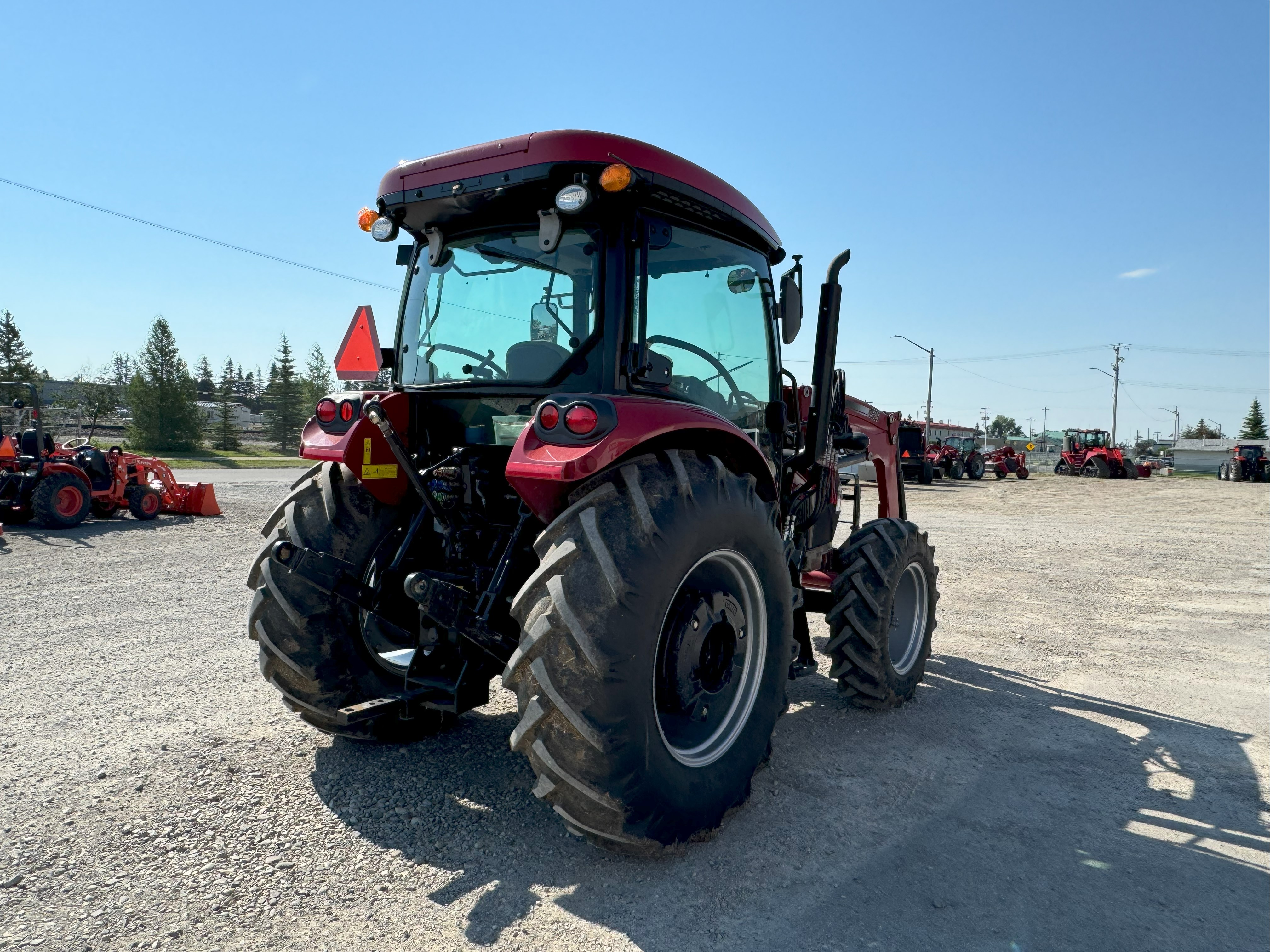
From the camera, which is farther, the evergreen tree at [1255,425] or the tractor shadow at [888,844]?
the evergreen tree at [1255,425]

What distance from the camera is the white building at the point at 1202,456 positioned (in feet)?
200

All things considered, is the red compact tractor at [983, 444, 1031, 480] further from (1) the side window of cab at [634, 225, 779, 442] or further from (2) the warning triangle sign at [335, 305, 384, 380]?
(1) the side window of cab at [634, 225, 779, 442]

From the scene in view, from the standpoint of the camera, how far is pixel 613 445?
2.57 meters

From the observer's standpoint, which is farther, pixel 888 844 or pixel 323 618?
pixel 323 618

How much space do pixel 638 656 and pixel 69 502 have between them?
11105 millimetres

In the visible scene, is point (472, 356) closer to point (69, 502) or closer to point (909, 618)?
point (909, 618)

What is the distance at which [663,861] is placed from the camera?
9.13 ft

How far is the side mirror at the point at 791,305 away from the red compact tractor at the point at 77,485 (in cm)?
1052

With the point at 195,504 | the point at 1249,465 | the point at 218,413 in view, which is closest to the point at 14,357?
the point at 218,413

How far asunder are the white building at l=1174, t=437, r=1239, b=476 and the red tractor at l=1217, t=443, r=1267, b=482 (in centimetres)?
1800

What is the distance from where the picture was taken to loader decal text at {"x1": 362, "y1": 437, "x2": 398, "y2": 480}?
135 inches

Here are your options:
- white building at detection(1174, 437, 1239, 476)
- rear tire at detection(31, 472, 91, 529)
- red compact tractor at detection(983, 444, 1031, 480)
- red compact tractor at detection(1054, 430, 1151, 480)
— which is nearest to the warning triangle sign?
rear tire at detection(31, 472, 91, 529)

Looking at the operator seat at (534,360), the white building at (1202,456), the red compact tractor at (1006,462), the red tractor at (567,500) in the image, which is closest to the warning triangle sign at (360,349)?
the red tractor at (567,500)

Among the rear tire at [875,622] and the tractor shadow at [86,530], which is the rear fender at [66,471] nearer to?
the tractor shadow at [86,530]
